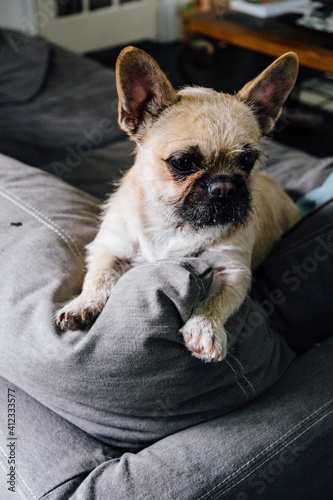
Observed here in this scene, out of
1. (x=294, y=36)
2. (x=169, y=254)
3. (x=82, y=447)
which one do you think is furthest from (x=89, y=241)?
(x=294, y=36)

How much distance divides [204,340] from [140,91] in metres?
0.78

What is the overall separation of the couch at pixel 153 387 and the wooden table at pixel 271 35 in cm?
237

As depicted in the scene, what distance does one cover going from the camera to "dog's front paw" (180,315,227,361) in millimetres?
1079

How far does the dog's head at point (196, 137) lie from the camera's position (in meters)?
1.36

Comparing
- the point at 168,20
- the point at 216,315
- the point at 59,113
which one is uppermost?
the point at 216,315

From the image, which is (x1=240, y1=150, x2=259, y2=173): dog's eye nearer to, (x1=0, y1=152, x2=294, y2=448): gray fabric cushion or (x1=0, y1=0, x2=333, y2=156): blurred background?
(x1=0, y1=152, x2=294, y2=448): gray fabric cushion

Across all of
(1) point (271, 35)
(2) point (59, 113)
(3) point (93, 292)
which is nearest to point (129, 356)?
(3) point (93, 292)

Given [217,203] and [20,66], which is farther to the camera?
[20,66]

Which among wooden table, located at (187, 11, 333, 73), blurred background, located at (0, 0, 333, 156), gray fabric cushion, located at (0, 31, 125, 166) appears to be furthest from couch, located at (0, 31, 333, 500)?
blurred background, located at (0, 0, 333, 156)

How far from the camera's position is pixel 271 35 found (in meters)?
3.74

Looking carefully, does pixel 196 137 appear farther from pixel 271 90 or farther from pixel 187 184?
pixel 271 90

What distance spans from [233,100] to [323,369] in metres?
0.82

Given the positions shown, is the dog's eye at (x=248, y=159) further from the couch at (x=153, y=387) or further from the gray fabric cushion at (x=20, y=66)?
the gray fabric cushion at (x=20, y=66)

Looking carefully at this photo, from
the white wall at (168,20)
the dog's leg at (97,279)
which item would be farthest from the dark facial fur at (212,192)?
the white wall at (168,20)
